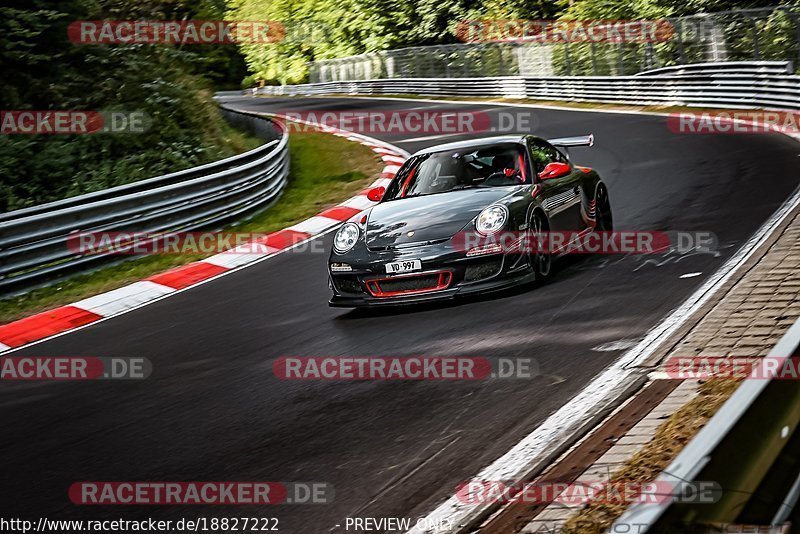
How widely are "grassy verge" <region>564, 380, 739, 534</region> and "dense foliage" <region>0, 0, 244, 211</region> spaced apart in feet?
38.9

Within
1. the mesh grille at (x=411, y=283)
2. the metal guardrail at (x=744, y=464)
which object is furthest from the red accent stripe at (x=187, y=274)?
the metal guardrail at (x=744, y=464)

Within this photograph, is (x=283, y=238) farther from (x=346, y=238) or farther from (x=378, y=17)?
(x=378, y=17)

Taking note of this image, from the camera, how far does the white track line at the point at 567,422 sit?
4.11 meters

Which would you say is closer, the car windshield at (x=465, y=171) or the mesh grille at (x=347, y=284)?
the mesh grille at (x=347, y=284)

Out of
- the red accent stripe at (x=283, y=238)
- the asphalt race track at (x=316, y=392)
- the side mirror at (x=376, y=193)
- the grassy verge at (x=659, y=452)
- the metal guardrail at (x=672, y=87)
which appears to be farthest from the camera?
the metal guardrail at (x=672, y=87)

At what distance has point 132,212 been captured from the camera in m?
13.3

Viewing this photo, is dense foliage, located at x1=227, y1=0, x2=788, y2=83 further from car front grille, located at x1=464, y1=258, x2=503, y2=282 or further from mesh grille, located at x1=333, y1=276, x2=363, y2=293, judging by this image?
mesh grille, located at x1=333, y1=276, x2=363, y2=293

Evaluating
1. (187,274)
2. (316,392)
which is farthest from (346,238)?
(187,274)

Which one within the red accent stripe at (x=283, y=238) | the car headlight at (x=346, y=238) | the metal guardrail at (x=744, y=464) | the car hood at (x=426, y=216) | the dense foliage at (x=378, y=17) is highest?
the dense foliage at (x=378, y=17)

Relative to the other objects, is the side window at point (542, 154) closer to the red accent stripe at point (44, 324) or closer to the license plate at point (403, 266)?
the license plate at point (403, 266)

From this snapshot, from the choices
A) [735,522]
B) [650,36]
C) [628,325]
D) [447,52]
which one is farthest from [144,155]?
[447,52]

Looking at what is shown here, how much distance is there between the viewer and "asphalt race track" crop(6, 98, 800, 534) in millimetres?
4738

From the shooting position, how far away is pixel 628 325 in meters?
6.77

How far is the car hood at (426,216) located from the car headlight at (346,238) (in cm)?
12
